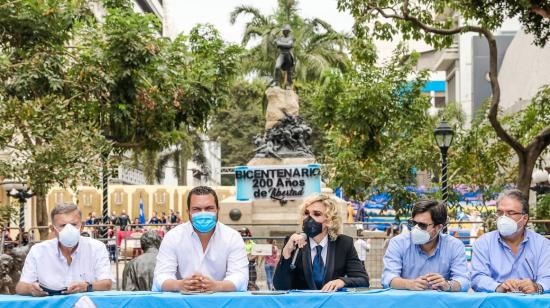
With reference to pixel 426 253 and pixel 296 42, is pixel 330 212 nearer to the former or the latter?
pixel 426 253

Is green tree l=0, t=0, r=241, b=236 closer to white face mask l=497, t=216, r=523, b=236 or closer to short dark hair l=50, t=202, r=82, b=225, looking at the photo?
short dark hair l=50, t=202, r=82, b=225

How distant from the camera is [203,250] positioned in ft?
23.6

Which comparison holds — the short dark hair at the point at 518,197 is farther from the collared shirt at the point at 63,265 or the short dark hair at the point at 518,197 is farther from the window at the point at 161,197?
the window at the point at 161,197

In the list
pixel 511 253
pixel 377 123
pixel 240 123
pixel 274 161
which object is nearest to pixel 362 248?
pixel 274 161

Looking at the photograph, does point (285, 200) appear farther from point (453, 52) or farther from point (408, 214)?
point (453, 52)

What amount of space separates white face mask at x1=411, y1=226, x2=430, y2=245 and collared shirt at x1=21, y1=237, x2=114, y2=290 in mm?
2305

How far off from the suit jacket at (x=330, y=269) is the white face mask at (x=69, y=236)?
150cm

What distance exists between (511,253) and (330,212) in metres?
1.39

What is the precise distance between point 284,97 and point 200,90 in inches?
166

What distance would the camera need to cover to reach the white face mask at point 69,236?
287 inches

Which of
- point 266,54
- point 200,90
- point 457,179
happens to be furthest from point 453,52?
point 200,90

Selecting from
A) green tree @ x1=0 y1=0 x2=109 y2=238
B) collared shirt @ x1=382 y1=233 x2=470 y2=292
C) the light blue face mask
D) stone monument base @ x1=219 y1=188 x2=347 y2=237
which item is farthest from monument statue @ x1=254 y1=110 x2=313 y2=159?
the light blue face mask

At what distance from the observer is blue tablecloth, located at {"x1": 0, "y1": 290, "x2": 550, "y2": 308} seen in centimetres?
604

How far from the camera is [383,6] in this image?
20922mm
